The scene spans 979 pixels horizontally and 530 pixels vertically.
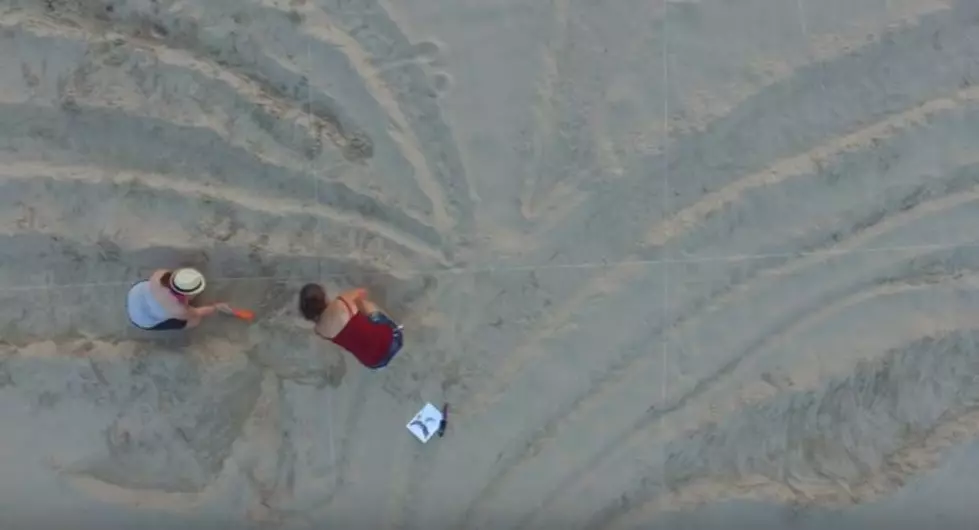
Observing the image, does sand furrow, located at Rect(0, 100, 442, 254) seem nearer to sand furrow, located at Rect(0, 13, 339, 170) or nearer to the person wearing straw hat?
sand furrow, located at Rect(0, 13, 339, 170)

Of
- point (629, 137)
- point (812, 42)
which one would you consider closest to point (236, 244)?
point (629, 137)

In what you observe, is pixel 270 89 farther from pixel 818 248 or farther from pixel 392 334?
pixel 818 248

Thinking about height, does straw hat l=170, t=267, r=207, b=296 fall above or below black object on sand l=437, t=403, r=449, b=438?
above

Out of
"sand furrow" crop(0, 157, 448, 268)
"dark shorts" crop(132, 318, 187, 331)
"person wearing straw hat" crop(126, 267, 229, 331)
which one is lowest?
"dark shorts" crop(132, 318, 187, 331)

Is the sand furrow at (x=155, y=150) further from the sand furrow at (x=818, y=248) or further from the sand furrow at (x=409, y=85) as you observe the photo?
the sand furrow at (x=818, y=248)

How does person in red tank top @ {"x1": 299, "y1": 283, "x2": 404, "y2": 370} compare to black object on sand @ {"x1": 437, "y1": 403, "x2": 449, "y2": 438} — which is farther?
black object on sand @ {"x1": 437, "y1": 403, "x2": 449, "y2": 438}

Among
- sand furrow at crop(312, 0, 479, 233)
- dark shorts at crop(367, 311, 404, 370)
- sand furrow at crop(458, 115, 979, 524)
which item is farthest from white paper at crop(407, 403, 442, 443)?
sand furrow at crop(312, 0, 479, 233)
